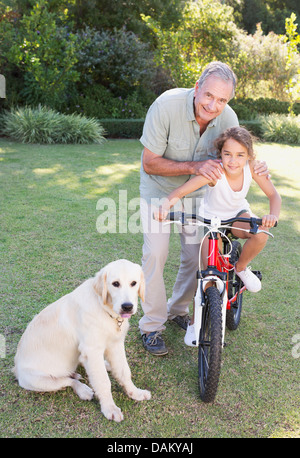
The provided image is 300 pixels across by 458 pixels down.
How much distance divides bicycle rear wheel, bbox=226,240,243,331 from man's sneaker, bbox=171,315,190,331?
33 cm

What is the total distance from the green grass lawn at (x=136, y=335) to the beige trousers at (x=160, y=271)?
0.20 meters

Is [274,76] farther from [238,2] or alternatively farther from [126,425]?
[126,425]

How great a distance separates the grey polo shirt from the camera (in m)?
3.12

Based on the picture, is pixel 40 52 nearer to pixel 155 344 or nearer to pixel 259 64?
pixel 259 64

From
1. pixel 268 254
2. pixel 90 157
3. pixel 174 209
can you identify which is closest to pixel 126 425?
pixel 174 209

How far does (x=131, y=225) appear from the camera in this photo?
19.7 ft

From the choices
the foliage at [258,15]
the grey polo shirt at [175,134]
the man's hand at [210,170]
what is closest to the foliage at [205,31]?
the foliage at [258,15]

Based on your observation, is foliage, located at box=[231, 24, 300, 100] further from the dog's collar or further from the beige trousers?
the dog's collar

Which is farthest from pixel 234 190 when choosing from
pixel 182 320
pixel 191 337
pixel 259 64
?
pixel 259 64

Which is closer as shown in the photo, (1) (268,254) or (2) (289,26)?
(1) (268,254)

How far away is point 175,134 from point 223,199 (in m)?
0.58

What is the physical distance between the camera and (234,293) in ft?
11.6

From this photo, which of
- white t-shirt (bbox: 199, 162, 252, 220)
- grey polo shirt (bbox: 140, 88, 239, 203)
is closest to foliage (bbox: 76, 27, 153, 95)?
grey polo shirt (bbox: 140, 88, 239, 203)

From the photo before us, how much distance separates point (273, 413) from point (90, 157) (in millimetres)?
7991
